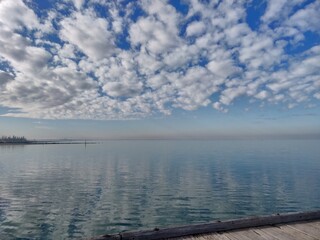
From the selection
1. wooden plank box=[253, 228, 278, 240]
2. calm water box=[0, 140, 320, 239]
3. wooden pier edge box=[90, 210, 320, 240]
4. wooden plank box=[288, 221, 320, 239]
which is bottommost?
calm water box=[0, 140, 320, 239]

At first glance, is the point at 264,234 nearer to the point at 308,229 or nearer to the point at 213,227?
the point at 213,227

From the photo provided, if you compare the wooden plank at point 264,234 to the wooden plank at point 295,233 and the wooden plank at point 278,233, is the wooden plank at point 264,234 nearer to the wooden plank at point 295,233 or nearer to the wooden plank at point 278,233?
the wooden plank at point 278,233

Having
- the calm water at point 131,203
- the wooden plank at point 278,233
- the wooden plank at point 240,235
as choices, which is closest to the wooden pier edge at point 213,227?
the wooden plank at point 240,235

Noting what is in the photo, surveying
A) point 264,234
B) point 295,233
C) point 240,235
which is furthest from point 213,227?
point 295,233

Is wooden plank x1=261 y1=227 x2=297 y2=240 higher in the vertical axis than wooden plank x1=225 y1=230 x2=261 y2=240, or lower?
lower

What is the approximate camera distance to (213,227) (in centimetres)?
859

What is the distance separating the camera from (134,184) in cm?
3531

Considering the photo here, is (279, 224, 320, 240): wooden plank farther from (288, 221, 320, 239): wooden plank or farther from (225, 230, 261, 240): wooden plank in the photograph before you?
(225, 230, 261, 240): wooden plank

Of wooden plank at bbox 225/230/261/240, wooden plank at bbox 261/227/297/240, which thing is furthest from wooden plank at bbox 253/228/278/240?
wooden plank at bbox 225/230/261/240

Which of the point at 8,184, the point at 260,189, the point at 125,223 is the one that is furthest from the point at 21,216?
the point at 260,189

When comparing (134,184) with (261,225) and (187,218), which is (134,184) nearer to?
(187,218)

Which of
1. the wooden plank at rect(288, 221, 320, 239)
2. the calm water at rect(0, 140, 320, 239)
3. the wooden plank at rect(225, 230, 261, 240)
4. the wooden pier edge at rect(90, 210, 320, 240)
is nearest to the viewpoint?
the wooden pier edge at rect(90, 210, 320, 240)

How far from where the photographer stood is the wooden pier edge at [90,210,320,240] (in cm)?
775

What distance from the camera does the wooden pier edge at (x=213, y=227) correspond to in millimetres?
7753
